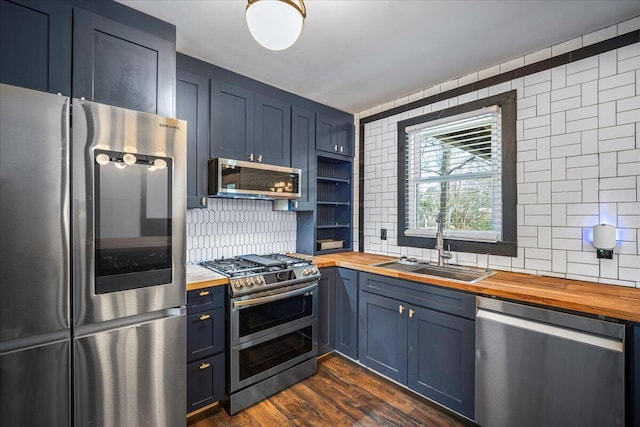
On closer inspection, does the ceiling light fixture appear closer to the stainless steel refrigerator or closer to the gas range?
the stainless steel refrigerator

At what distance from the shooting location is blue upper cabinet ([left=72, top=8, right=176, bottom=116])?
5.31 ft

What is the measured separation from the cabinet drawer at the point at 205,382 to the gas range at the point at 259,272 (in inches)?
19.2

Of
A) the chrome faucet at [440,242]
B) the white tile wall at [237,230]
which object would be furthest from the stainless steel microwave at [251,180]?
the chrome faucet at [440,242]

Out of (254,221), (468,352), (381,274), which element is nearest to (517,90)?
(381,274)

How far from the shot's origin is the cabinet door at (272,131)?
8.73 feet

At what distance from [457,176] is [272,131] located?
175 cm

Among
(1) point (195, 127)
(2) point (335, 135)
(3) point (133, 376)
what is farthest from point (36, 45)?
(2) point (335, 135)

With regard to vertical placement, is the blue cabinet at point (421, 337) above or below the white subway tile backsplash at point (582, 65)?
below

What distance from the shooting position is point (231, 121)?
2480mm

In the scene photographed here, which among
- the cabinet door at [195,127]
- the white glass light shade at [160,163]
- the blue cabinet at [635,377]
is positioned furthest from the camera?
the cabinet door at [195,127]

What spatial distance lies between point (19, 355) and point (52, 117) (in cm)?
102

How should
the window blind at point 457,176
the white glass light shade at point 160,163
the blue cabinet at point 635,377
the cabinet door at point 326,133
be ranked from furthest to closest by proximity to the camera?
the cabinet door at point 326,133 → the window blind at point 457,176 → the white glass light shade at point 160,163 → the blue cabinet at point 635,377

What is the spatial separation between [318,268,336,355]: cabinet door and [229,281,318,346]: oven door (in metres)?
0.13

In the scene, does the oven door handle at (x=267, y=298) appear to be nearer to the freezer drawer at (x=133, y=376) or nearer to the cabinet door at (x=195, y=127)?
the freezer drawer at (x=133, y=376)
